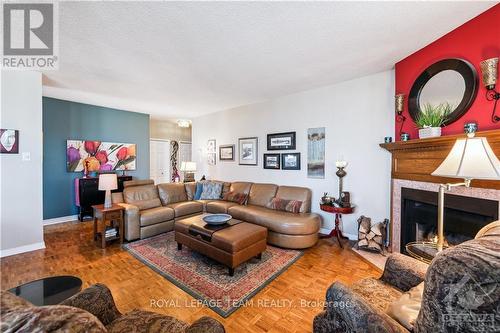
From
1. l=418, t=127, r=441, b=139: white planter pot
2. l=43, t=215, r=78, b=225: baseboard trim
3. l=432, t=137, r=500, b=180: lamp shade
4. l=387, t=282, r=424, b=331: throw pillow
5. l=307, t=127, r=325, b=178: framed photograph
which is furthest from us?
l=43, t=215, r=78, b=225: baseboard trim

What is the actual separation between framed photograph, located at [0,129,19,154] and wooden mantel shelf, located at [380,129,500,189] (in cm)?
507

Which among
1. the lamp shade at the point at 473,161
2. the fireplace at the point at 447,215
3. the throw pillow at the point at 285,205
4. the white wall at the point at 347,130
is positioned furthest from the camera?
the throw pillow at the point at 285,205

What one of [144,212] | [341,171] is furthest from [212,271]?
[341,171]

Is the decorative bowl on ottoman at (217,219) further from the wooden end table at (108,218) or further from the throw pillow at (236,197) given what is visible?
the wooden end table at (108,218)

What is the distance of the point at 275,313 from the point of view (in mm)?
1831

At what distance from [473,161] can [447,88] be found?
1.40 m

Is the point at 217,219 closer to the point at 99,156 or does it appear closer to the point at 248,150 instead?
the point at 248,150

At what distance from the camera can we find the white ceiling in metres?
1.77

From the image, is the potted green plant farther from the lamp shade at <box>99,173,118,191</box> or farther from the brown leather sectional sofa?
the lamp shade at <box>99,173,118,191</box>

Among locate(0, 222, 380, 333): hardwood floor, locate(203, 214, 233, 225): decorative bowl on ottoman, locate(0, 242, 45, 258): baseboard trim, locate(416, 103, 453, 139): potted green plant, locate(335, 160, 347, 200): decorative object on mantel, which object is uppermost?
locate(416, 103, 453, 139): potted green plant

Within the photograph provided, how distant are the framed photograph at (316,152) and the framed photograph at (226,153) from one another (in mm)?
2112

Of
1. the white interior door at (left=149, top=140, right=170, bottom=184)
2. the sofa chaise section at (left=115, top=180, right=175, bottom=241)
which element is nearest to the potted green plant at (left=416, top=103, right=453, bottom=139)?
the sofa chaise section at (left=115, top=180, right=175, bottom=241)

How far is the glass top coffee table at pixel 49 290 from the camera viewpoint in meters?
1.40

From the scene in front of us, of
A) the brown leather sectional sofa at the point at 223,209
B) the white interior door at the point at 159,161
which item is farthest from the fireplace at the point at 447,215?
the white interior door at the point at 159,161
